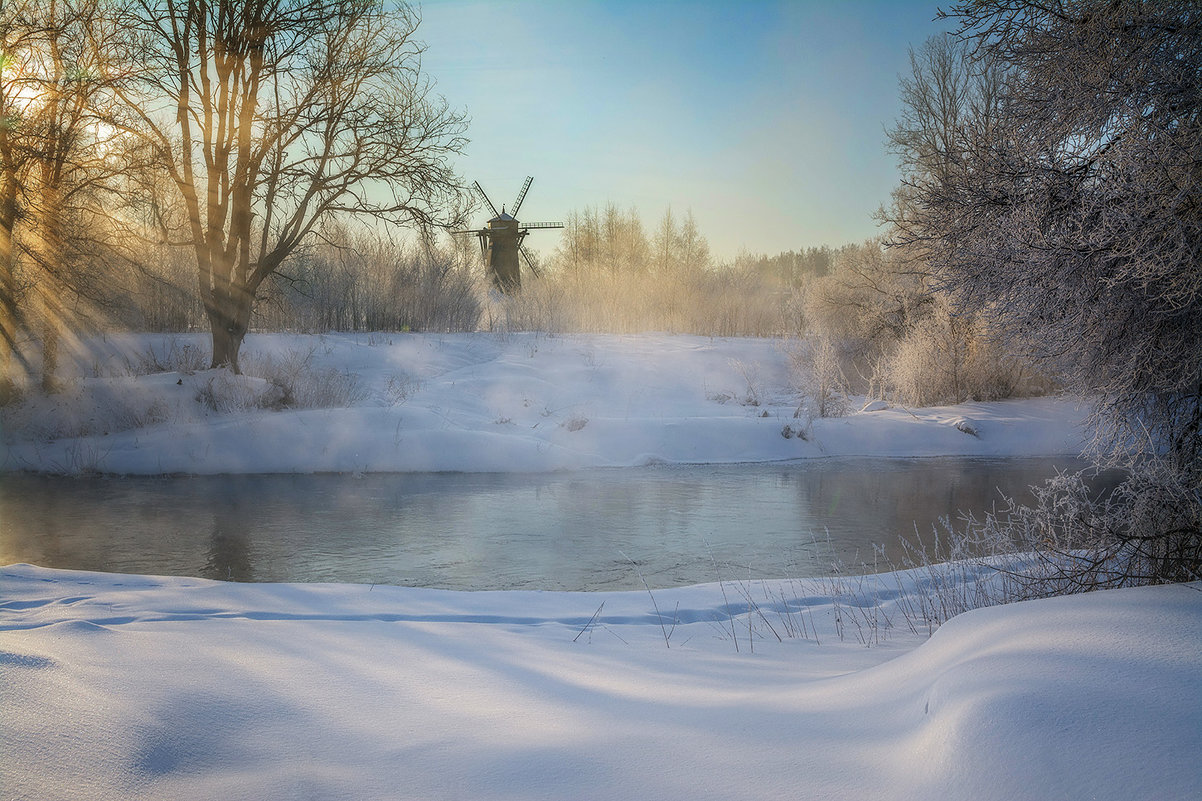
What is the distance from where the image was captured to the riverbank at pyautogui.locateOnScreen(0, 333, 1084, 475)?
11.9m

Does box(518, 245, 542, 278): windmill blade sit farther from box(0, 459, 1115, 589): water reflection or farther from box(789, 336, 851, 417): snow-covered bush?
box(0, 459, 1115, 589): water reflection

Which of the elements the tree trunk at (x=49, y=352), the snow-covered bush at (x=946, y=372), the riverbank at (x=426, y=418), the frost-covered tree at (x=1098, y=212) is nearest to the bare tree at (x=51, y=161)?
the tree trunk at (x=49, y=352)

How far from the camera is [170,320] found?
799 inches

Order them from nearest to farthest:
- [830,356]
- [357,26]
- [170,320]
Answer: [357,26] < [830,356] < [170,320]

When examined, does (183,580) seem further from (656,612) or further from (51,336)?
(51,336)

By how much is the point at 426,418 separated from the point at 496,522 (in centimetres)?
512

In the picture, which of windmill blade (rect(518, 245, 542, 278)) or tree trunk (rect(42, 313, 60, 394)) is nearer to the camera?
tree trunk (rect(42, 313, 60, 394))

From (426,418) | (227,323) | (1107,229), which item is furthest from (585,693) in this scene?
(227,323)

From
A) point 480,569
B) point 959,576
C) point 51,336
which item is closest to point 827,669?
point 959,576

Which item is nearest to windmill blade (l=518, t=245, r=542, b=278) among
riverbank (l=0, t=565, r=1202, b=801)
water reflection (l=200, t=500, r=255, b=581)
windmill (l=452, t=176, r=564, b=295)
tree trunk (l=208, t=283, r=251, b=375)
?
windmill (l=452, t=176, r=564, b=295)

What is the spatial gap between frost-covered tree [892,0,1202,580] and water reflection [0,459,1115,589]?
1721mm

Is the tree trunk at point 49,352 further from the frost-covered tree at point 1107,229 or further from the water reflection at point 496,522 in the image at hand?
the frost-covered tree at point 1107,229

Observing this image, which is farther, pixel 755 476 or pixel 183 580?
pixel 755 476

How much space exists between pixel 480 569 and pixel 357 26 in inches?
431
